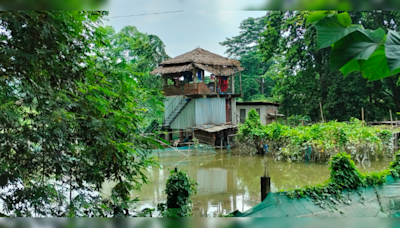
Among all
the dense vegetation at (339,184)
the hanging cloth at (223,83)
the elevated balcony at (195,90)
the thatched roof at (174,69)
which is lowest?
the dense vegetation at (339,184)

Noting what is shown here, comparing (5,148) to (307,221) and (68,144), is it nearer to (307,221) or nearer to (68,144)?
(68,144)

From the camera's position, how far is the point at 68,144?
2.10 m

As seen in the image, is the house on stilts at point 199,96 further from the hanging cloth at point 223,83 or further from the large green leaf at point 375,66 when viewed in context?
the large green leaf at point 375,66

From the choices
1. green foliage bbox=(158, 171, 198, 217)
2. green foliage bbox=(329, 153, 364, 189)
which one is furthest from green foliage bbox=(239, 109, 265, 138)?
green foliage bbox=(158, 171, 198, 217)

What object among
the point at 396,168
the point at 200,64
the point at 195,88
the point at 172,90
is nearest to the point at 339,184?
the point at 396,168

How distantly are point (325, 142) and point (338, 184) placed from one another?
15.7ft

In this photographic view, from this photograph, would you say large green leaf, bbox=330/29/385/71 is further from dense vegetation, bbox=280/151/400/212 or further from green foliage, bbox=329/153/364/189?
green foliage, bbox=329/153/364/189

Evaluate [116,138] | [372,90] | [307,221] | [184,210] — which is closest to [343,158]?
[184,210]

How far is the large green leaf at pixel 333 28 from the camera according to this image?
1.10 ft

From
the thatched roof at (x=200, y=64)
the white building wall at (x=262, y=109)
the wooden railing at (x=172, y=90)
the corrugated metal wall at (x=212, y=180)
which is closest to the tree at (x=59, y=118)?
the corrugated metal wall at (x=212, y=180)

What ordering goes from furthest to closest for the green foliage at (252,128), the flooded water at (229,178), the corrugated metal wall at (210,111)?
the corrugated metal wall at (210,111), the green foliage at (252,128), the flooded water at (229,178)

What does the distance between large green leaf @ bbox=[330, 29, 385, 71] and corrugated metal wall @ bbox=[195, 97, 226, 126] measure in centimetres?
1083

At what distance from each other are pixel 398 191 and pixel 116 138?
3.83m

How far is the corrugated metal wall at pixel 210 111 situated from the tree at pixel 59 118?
8.79 meters
